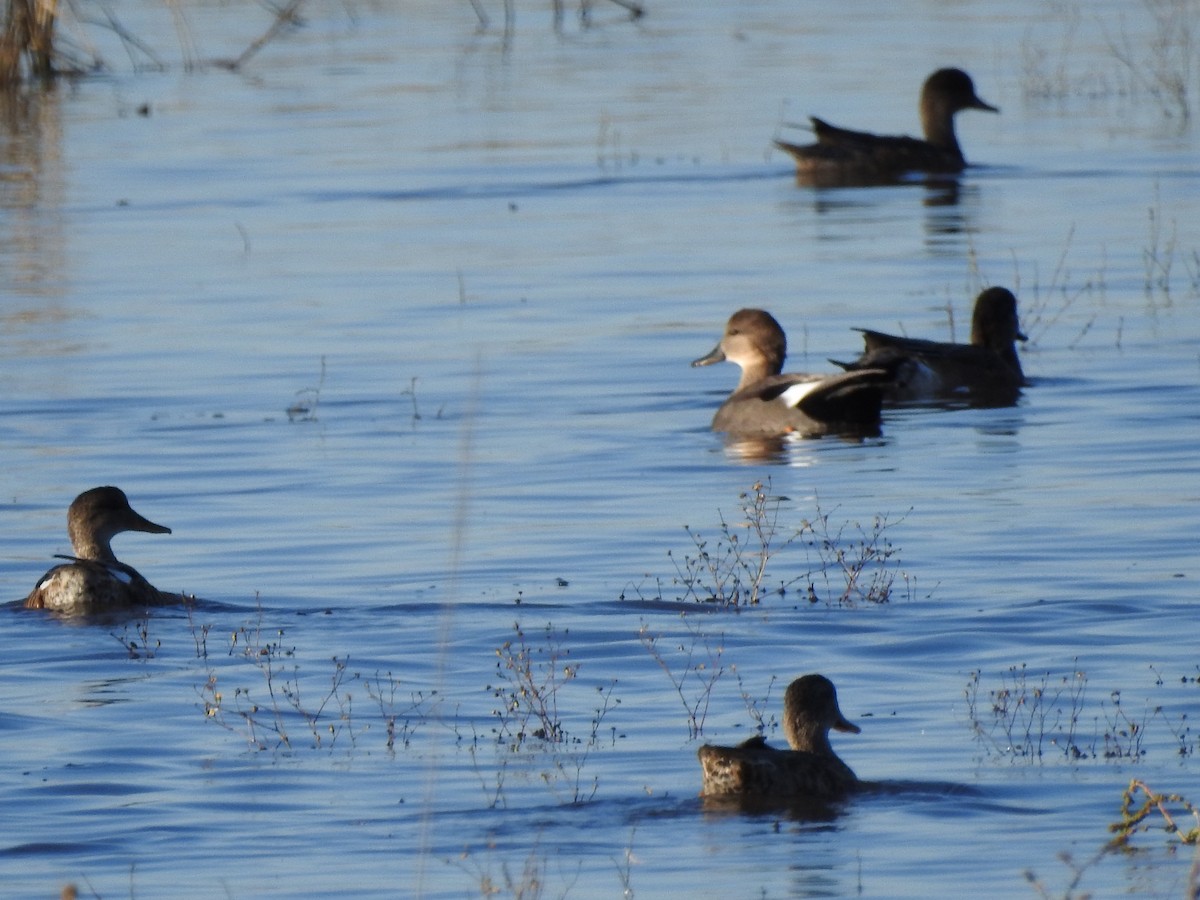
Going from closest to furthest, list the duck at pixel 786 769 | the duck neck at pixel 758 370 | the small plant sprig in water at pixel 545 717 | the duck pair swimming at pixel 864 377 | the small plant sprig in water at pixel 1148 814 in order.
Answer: the small plant sprig in water at pixel 1148 814 → the duck at pixel 786 769 → the small plant sprig in water at pixel 545 717 → the duck pair swimming at pixel 864 377 → the duck neck at pixel 758 370

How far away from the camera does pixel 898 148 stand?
96.1ft

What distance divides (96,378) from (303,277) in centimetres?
467

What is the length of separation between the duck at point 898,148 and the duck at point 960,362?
10.2 metres

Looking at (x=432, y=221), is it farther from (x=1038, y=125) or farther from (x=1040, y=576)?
(x=1040, y=576)

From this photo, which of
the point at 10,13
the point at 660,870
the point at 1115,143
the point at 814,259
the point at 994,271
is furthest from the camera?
the point at 10,13

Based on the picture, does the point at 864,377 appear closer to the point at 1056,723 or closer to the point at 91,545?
the point at 91,545

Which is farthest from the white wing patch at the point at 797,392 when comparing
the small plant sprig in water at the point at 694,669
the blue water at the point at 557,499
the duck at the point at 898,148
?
the duck at the point at 898,148

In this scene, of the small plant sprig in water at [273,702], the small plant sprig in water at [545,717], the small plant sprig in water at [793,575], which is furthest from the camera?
the small plant sprig in water at [793,575]

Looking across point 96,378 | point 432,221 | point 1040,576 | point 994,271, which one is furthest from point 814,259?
point 1040,576

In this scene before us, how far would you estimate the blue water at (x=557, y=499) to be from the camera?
7934mm

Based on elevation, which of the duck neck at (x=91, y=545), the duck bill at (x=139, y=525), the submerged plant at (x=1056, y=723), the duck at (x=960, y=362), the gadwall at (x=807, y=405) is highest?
the duck at (x=960, y=362)

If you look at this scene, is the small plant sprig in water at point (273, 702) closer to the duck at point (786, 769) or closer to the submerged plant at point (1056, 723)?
the duck at point (786, 769)

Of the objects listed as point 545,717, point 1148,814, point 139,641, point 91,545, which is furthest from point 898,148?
point 1148,814

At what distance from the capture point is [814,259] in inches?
914
